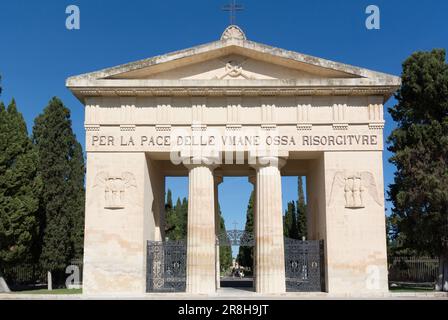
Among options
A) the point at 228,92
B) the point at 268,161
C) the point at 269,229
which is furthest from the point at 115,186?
the point at 269,229

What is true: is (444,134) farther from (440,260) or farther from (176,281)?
(176,281)

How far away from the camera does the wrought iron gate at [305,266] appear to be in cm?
2133

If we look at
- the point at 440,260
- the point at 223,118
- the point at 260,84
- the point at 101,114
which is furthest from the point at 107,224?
the point at 440,260

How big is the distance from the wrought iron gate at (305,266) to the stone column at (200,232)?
3227 mm

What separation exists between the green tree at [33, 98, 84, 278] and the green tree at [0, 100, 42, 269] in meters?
1.00

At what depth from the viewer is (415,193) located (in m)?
24.4

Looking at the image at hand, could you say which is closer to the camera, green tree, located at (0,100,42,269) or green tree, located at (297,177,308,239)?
green tree, located at (0,100,42,269)

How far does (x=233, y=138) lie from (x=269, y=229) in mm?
4016

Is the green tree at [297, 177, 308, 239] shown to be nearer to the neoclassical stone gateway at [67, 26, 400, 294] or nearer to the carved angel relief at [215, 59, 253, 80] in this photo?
the neoclassical stone gateway at [67, 26, 400, 294]

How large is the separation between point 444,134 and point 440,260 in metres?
6.18

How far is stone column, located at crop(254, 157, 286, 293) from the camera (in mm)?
20531

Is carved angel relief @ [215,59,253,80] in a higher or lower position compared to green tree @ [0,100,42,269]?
higher

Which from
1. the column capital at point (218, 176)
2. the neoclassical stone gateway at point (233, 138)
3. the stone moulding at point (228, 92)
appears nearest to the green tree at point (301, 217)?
the column capital at point (218, 176)

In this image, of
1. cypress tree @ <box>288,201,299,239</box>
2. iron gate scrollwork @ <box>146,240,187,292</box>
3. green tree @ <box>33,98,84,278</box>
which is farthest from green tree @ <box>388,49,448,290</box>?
green tree @ <box>33,98,84,278</box>
